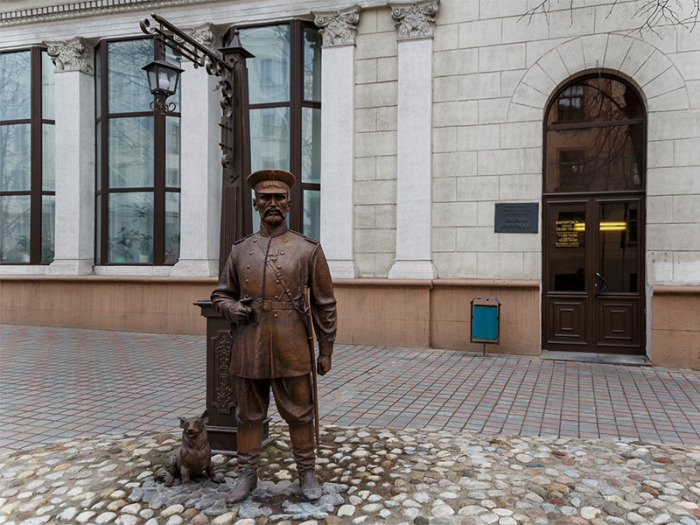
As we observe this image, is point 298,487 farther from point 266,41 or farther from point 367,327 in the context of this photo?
point 266,41

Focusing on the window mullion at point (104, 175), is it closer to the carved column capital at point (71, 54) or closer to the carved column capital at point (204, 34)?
the carved column capital at point (71, 54)

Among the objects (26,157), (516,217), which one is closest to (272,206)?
(516,217)

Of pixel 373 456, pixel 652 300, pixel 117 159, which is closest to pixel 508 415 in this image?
pixel 373 456

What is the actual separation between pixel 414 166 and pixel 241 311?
6939mm

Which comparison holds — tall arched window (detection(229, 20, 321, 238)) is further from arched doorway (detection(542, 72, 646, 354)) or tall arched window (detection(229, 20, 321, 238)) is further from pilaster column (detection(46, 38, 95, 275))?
arched doorway (detection(542, 72, 646, 354))

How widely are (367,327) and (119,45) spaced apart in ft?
27.5

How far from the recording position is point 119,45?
12.3 metres

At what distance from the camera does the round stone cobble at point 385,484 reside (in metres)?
3.50

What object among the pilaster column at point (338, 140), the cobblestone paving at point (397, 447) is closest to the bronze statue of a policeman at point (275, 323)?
the cobblestone paving at point (397, 447)

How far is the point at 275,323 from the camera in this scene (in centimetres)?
364

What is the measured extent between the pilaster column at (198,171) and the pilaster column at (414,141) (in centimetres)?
391

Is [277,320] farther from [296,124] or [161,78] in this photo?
[296,124]

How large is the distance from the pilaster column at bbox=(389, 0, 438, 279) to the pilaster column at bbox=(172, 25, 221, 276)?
3.91 metres

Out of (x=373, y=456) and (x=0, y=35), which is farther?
(x=0, y=35)
